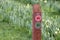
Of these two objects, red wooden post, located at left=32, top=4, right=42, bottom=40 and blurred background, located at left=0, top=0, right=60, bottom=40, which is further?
blurred background, located at left=0, top=0, right=60, bottom=40

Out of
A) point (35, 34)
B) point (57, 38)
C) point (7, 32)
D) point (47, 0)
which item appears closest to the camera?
point (35, 34)

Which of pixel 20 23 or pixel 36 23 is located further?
pixel 20 23

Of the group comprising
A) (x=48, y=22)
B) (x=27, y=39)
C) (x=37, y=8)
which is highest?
(x=37, y=8)

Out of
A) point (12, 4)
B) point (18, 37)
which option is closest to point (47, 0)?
point (12, 4)

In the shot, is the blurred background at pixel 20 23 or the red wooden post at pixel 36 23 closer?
the red wooden post at pixel 36 23

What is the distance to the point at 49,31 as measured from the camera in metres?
5.72

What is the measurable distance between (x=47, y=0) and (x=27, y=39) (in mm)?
3624

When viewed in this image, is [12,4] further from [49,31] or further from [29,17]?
[49,31]

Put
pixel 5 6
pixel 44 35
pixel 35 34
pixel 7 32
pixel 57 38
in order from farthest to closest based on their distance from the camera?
pixel 5 6
pixel 7 32
pixel 57 38
pixel 44 35
pixel 35 34

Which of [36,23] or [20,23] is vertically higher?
[36,23]

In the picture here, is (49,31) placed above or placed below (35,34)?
below

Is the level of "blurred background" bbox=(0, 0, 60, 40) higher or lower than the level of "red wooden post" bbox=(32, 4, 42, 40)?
lower

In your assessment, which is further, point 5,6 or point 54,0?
point 54,0

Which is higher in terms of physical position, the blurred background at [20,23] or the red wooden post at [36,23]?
the red wooden post at [36,23]
